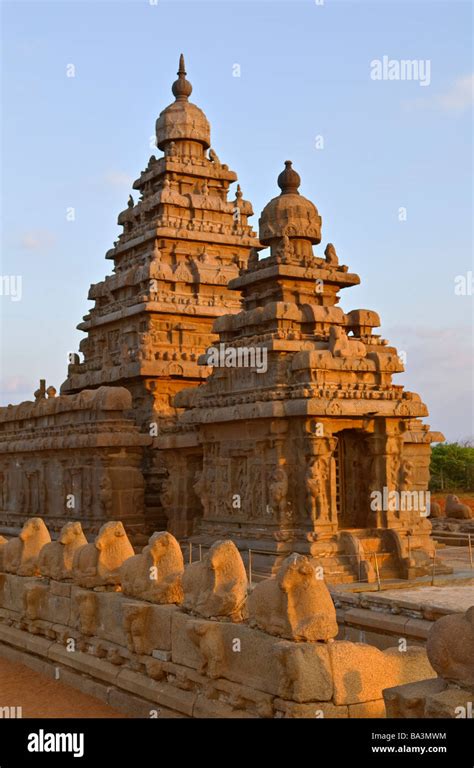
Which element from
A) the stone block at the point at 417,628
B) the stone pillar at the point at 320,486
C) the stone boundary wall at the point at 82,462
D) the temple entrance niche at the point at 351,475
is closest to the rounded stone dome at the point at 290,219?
the temple entrance niche at the point at 351,475

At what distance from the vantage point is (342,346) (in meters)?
16.5

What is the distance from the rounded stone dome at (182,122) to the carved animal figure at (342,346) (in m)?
12.8

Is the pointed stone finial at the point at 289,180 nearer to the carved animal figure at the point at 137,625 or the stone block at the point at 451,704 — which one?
the carved animal figure at the point at 137,625

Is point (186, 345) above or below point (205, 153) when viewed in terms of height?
below

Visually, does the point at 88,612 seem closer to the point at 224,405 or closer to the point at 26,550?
the point at 26,550

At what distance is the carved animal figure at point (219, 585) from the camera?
29.1 feet

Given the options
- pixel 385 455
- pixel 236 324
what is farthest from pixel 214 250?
pixel 385 455

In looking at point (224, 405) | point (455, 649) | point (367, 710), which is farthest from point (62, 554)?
point (455, 649)

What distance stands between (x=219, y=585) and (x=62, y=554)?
4089 mm
